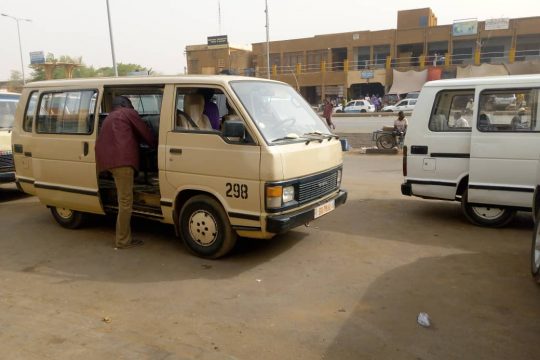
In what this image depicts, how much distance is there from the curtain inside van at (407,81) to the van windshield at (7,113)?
135 ft

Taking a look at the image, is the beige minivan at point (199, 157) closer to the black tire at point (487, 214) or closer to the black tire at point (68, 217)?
the black tire at point (68, 217)

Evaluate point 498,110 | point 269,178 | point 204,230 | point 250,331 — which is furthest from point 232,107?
point 498,110

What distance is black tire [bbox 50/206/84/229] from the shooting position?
6.30 metres

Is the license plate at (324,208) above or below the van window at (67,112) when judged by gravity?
below

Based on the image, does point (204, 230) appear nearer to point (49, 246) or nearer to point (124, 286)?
point (124, 286)

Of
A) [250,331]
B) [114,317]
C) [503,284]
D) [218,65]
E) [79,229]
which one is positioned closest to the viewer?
[250,331]

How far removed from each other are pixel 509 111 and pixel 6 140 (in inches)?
327

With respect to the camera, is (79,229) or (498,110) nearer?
(498,110)

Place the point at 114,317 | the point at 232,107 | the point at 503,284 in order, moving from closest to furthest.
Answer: the point at 114,317 → the point at 503,284 → the point at 232,107

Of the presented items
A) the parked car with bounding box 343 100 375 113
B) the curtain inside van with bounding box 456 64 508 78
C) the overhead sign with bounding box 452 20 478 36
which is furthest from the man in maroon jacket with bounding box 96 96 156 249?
the overhead sign with bounding box 452 20 478 36

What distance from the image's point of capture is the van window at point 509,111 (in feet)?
18.0

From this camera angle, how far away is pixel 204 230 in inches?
195

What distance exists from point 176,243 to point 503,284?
146 inches

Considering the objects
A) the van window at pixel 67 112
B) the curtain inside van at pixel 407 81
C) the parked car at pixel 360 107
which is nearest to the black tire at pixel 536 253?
the van window at pixel 67 112
